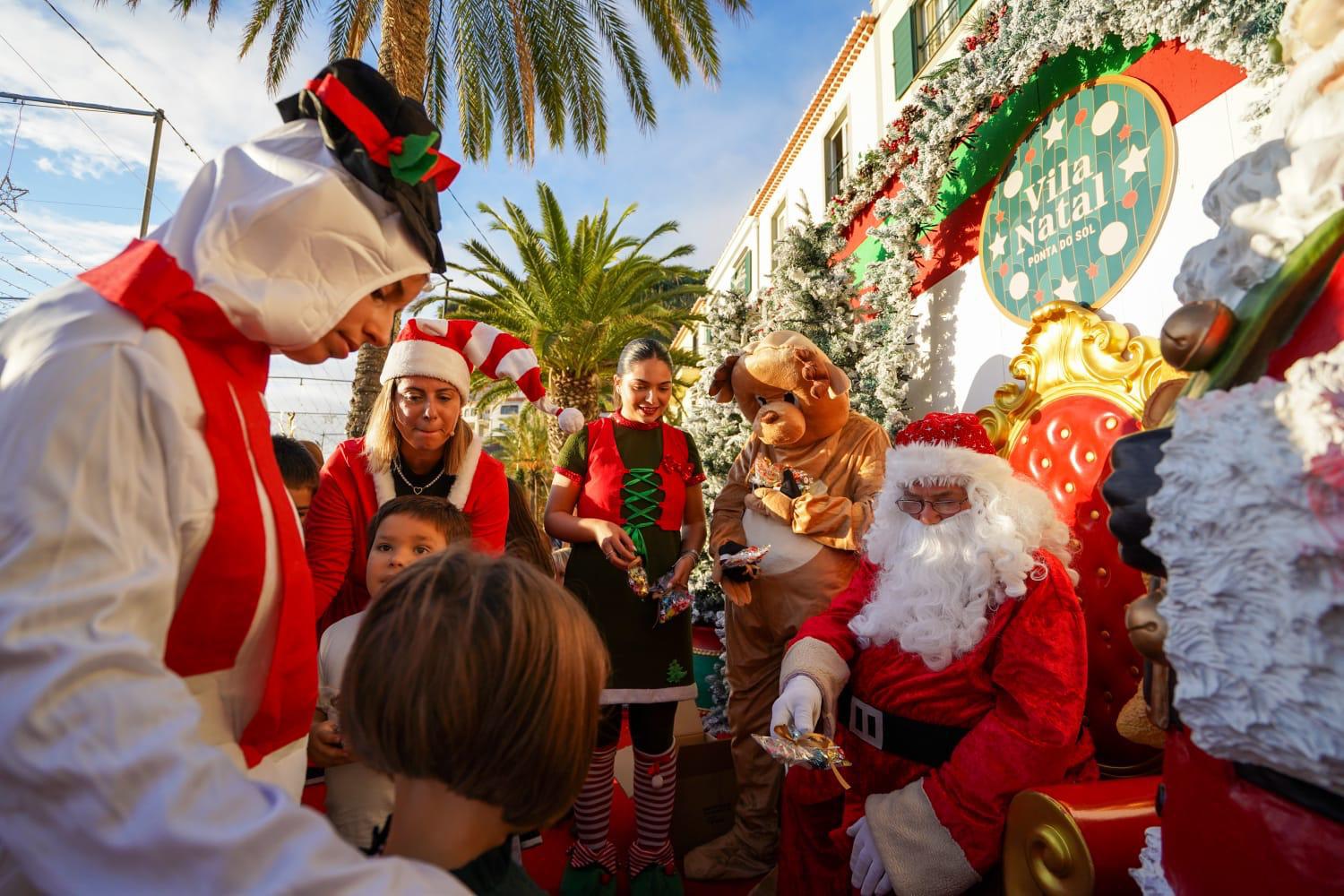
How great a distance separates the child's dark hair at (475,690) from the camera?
0.89 meters

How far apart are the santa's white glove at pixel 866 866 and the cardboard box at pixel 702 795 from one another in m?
1.42

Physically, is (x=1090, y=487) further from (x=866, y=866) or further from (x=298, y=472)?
(x=298, y=472)

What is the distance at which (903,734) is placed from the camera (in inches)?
78.4

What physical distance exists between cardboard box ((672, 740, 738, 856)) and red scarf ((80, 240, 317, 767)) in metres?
2.43

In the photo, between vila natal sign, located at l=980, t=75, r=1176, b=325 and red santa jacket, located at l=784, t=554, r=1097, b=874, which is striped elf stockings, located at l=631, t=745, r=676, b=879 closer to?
red santa jacket, located at l=784, t=554, r=1097, b=874

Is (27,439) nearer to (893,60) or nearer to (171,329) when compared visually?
(171,329)

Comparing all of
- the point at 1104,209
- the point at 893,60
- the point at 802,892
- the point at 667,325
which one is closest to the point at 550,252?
A: the point at 667,325

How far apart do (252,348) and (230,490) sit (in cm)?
25

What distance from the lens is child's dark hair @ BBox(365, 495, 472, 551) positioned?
6.56ft

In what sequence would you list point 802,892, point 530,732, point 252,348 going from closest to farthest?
point 530,732
point 252,348
point 802,892

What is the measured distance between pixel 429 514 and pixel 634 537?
3.39ft

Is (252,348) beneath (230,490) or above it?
above

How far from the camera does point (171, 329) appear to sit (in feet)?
2.99

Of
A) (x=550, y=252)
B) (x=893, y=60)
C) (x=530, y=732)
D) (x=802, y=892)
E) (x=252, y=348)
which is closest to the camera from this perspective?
A: (x=530, y=732)
